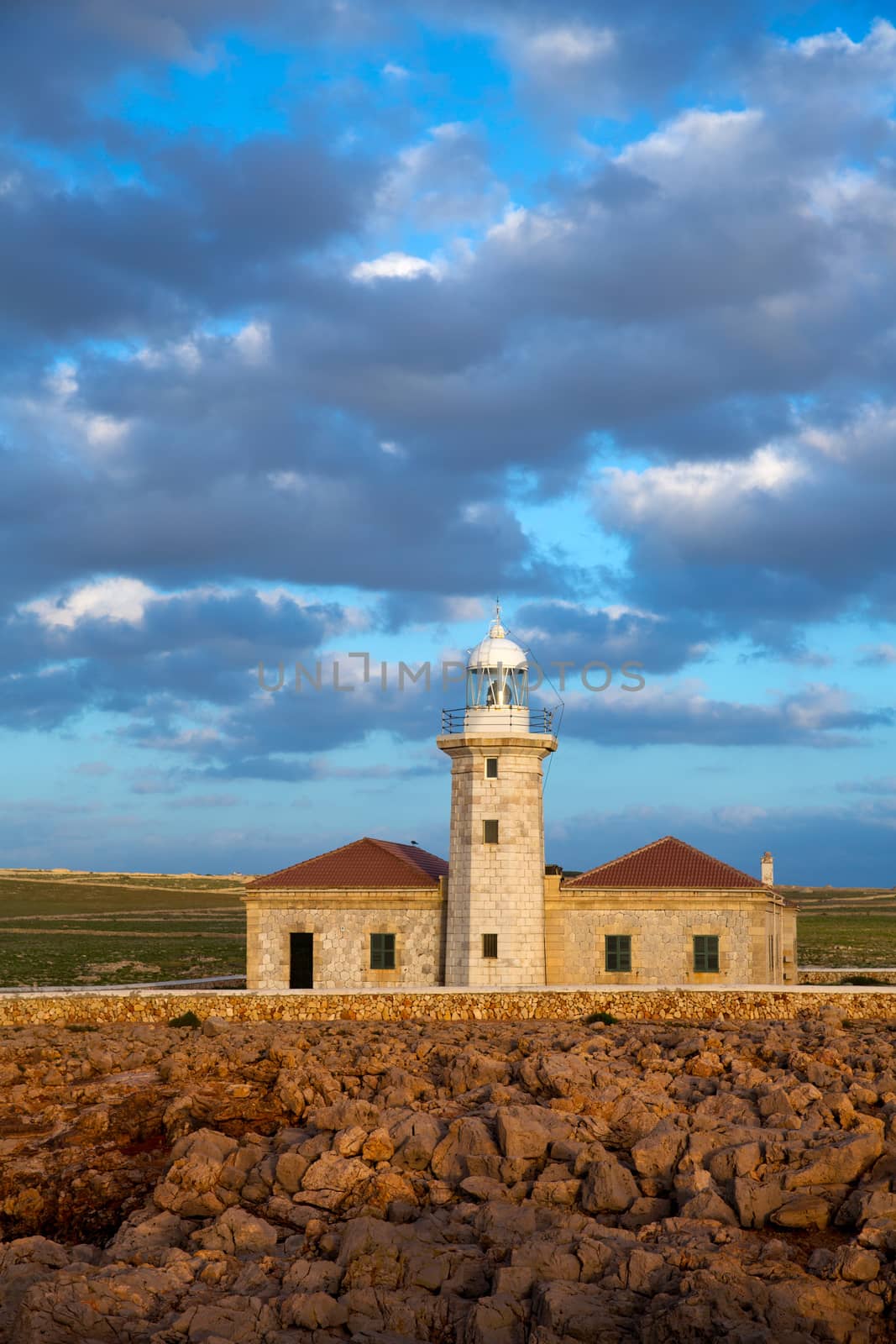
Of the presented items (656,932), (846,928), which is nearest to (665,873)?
(656,932)

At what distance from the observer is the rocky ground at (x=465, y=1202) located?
9578 mm

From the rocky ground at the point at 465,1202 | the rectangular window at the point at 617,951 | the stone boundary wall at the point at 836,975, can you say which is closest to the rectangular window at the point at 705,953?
the rectangular window at the point at 617,951

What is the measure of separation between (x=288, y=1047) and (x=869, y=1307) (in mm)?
11282

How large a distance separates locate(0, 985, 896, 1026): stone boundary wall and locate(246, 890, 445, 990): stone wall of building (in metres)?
1.83

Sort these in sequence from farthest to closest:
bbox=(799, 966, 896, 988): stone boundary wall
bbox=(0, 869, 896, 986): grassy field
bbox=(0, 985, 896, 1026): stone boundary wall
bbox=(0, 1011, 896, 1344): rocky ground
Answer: bbox=(0, 869, 896, 986): grassy field
bbox=(799, 966, 896, 988): stone boundary wall
bbox=(0, 985, 896, 1026): stone boundary wall
bbox=(0, 1011, 896, 1344): rocky ground

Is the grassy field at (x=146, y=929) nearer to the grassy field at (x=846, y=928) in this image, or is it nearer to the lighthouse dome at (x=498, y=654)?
the grassy field at (x=846, y=928)

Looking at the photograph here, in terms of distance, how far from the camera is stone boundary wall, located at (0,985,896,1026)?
25953 mm

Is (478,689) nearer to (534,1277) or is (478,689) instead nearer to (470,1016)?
(470,1016)

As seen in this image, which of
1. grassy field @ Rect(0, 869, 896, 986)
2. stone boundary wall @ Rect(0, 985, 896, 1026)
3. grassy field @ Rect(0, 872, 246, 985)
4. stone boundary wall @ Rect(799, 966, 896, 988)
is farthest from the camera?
grassy field @ Rect(0, 869, 896, 986)

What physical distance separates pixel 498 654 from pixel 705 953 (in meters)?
7.46

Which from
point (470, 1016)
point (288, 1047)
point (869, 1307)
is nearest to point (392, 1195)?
point (869, 1307)

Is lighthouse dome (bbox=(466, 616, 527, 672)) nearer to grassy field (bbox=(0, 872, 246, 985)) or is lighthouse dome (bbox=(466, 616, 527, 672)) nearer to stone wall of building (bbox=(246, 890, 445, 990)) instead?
stone wall of building (bbox=(246, 890, 445, 990))

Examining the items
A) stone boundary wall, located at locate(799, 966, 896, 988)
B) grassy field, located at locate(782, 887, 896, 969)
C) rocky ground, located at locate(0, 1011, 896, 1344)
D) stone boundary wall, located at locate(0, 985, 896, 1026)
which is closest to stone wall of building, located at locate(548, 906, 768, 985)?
stone boundary wall, located at locate(0, 985, 896, 1026)

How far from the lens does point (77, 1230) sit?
13.1m
